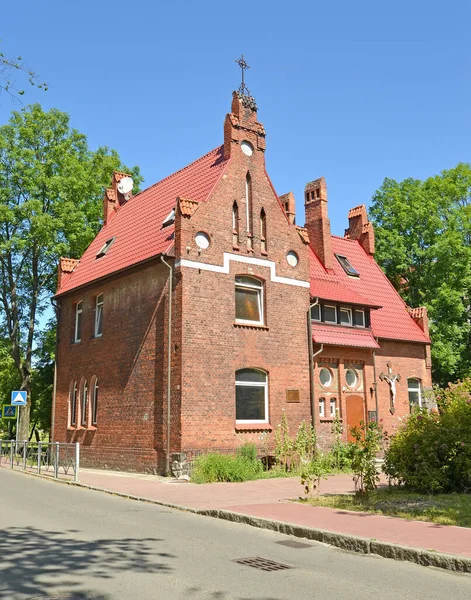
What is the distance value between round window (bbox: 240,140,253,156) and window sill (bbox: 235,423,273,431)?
982 cm

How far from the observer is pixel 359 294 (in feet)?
89.7

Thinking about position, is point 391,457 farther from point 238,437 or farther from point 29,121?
point 29,121

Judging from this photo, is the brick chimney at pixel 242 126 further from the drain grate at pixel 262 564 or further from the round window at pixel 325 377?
the drain grate at pixel 262 564

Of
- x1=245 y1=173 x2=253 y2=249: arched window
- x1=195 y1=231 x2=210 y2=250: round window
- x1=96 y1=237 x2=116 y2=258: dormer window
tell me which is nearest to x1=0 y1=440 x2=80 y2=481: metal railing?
x1=195 y1=231 x2=210 y2=250: round window

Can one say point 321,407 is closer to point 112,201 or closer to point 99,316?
point 99,316

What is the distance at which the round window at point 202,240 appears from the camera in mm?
20047

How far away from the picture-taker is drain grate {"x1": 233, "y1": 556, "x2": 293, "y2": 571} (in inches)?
283

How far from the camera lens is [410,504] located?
11.2 meters

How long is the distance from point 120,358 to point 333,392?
8.45m

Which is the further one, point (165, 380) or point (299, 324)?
point (299, 324)

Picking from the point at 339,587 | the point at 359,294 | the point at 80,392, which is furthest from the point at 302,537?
the point at 359,294

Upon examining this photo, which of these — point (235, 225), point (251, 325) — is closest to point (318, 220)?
point (235, 225)

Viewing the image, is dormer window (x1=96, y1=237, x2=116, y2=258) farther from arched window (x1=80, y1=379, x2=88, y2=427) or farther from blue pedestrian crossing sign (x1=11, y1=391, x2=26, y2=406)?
blue pedestrian crossing sign (x1=11, y1=391, x2=26, y2=406)

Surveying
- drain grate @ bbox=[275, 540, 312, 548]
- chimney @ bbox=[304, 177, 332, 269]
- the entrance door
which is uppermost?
chimney @ bbox=[304, 177, 332, 269]
